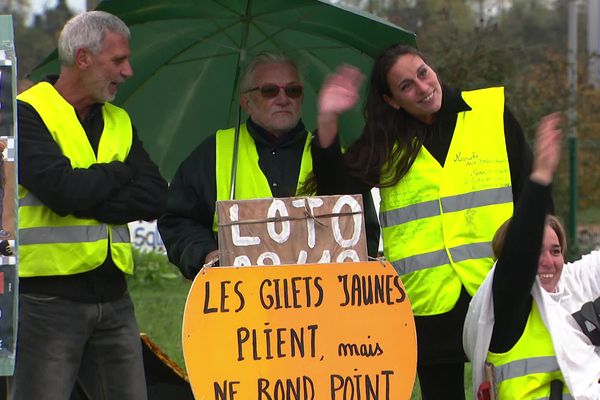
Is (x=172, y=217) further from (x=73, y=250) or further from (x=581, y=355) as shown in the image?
(x=581, y=355)

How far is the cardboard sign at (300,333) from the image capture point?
496 cm

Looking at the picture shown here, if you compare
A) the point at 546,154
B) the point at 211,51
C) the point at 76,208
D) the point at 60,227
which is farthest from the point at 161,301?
the point at 546,154

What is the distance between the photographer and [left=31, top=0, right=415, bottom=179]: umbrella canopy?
574cm

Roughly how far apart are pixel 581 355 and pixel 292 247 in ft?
3.89

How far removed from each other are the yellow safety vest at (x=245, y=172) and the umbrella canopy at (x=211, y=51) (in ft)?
1.71

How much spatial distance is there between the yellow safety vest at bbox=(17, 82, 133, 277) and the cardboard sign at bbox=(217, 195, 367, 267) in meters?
0.52

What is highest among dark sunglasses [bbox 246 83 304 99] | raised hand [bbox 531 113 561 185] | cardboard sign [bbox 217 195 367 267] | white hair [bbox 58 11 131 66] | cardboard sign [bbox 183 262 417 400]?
white hair [bbox 58 11 131 66]

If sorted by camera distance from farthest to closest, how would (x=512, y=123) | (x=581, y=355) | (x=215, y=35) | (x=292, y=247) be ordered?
(x=215, y=35) → (x=512, y=123) → (x=292, y=247) → (x=581, y=355)

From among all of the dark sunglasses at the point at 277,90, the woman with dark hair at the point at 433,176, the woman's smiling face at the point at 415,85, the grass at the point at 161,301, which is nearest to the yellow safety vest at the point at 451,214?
the woman with dark hair at the point at 433,176

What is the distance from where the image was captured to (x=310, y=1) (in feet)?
17.4

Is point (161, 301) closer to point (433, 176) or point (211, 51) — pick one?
point (211, 51)

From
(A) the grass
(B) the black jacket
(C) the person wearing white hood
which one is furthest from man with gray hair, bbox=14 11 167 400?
(A) the grass

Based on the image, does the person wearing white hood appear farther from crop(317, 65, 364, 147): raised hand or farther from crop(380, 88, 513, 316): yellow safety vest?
crop(317, 65, 364, 147): raised hand

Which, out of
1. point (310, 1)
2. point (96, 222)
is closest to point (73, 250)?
point (96, 222)
